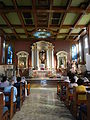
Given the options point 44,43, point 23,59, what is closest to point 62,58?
point 44,43

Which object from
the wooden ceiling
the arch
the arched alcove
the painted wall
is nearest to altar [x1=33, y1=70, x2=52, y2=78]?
the arched alcove

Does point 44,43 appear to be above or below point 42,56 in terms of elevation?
above

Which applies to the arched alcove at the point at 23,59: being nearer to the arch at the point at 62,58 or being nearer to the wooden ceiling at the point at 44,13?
the wooden ceiling at the point at 44,13

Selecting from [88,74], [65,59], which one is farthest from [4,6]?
[65,59]

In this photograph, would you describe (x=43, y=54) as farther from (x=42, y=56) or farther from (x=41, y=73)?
(x=41, y=73)

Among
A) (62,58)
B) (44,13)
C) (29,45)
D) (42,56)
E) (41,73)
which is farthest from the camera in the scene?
(29,45)

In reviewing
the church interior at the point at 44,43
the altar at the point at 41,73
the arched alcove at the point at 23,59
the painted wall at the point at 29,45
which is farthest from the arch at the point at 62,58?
the arched alcove at the point at 23,59

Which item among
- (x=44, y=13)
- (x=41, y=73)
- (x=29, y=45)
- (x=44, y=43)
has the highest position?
(x=44, y=13)

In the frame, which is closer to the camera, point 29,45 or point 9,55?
point 9,55

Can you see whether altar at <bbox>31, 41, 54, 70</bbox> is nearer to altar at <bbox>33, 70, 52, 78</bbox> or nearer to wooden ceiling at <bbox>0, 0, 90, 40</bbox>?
altar at <bbox>33, 70, 52, 78</bbox>

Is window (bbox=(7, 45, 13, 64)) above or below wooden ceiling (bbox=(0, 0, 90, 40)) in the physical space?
below

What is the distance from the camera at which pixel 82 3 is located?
6.48 m

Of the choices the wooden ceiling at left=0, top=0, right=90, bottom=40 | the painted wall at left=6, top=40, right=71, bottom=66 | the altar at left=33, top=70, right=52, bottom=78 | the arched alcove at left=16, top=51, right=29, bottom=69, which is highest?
the wooden ceiling at left=0, top=0, right=90, bottom=40

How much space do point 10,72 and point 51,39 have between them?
551 cm
